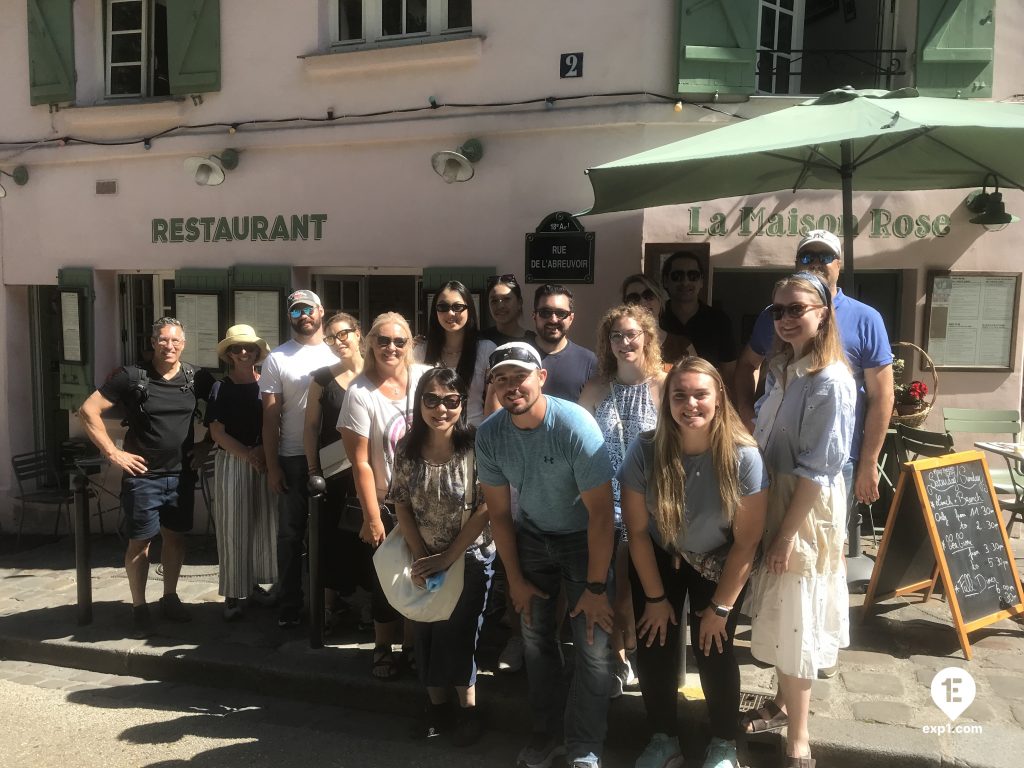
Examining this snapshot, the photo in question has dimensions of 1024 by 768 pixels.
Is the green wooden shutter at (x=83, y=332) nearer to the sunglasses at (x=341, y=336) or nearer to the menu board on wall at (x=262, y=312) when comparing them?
the menu board on wall at (x=262, y=312)

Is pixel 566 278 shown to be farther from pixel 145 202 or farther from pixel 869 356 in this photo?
pixel 145 202

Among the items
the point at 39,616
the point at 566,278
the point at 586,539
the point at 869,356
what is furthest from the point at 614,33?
the point at 39,616

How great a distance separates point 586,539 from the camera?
347cm

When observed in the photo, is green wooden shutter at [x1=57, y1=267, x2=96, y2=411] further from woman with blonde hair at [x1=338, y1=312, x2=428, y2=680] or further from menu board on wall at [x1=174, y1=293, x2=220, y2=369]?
woman with blonde hair at [x1=338, y1=312, x2=428, y2=680]

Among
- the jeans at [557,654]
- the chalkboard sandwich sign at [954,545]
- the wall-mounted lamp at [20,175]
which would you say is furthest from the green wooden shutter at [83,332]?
the chalkboard sandwich sign at [954,545]

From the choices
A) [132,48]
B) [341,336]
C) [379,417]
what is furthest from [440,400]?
[132,48]

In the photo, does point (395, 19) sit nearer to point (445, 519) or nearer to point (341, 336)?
point (341, 336)

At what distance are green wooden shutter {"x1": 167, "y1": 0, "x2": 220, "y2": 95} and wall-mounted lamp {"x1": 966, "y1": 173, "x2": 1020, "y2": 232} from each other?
5938mm

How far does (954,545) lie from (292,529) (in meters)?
3.66

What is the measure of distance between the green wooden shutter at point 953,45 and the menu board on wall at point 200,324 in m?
5.71

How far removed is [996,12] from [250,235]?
5.87 metres

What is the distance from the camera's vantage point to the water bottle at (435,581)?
364cm

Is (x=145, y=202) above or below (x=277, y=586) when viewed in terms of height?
above

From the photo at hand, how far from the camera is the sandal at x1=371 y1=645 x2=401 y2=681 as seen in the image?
425 cm
